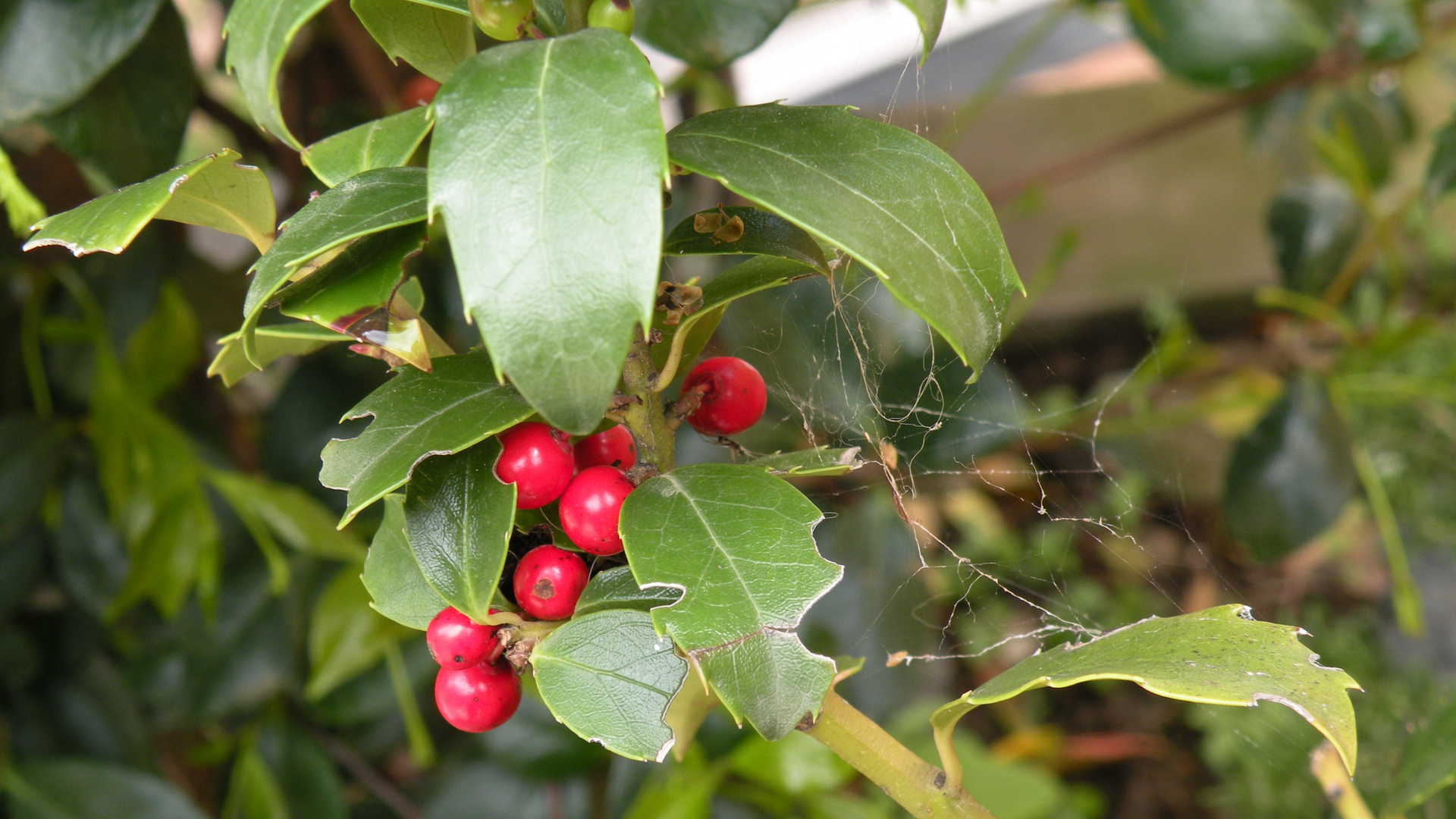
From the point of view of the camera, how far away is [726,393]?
1.12 feet

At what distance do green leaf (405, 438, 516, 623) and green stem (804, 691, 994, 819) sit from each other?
11 centimetres

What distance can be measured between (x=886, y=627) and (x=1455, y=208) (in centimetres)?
139

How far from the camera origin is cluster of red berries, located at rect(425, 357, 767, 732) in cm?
30

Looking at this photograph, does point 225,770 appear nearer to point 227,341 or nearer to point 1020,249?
point 227,341

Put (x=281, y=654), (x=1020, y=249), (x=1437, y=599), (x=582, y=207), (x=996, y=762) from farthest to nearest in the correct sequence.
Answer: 1. (x=1020, y=249)
2. (x=1437, y=599)
3. (x=996, y=762)
4. (x=281, y=654)
5. (x=582, y=207)

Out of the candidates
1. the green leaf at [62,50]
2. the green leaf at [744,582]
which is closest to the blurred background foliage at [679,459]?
the green leaf at [62,50]

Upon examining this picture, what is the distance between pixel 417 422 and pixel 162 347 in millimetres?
586

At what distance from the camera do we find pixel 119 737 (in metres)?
0.82

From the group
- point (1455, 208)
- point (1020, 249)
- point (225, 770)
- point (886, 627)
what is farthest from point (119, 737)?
point (1455, 208)

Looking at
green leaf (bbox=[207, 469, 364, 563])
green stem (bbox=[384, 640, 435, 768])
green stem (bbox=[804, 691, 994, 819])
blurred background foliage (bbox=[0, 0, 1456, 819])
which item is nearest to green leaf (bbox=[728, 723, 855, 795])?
blurred background foliage (bbox=[0, 0, 1456, 819])

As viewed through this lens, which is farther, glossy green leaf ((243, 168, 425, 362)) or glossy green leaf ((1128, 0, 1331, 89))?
glossy green leaf ((1128, 0, 1331, 89))

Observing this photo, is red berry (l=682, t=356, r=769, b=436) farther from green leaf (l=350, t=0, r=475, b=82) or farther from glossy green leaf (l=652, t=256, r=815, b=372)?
green leaf (l=350, t=0, r=475, b=82)

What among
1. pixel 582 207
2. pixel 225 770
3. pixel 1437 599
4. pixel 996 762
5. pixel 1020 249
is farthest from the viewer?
pixel 1020 249

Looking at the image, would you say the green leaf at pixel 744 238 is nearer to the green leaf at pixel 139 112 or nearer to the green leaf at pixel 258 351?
the green leaf at pixel 258 351
